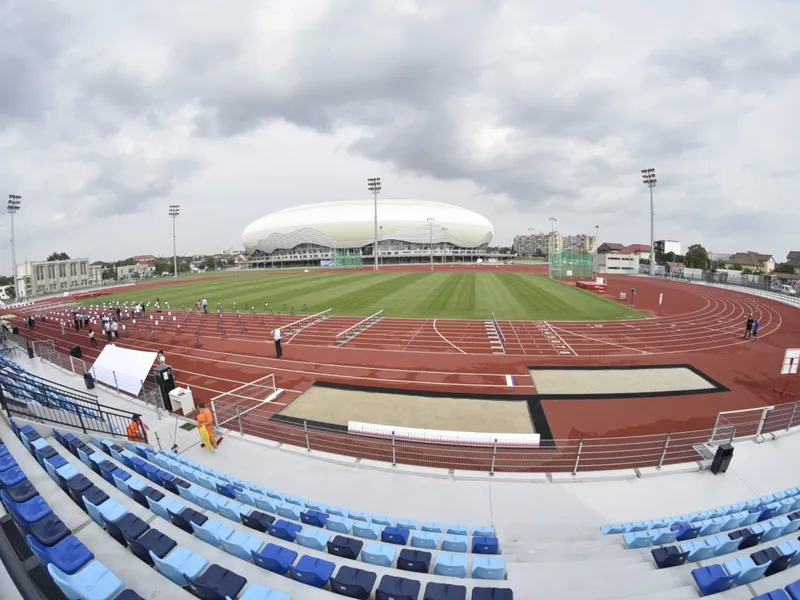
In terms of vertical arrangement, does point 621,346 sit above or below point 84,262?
below

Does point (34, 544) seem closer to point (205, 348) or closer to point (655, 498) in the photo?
point (655, 498)

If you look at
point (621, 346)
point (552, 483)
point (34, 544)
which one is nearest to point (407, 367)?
point (552, 483)

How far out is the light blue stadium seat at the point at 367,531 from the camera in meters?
5.42

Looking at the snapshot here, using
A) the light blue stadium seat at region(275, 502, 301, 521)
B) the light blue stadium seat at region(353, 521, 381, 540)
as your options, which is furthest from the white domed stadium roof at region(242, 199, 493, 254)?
the light blue stadium seat at region(353, 521, 381, 540)

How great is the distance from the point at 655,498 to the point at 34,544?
9.58m

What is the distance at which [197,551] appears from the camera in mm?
4750

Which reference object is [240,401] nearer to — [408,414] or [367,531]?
[408,414]

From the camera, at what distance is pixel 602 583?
4500 millimetres

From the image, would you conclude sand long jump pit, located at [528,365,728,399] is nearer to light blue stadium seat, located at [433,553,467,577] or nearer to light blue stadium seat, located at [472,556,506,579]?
light blue stadium seat, located at [472,556,506,579]

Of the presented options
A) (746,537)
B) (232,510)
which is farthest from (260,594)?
(746,537)

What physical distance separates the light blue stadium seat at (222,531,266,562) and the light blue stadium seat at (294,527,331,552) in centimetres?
52

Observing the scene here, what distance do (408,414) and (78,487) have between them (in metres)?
8.09

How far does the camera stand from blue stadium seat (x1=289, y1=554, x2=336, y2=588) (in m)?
4.19

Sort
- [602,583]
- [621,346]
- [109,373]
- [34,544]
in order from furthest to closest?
[621,346] → [109,373] → [602,583] → [34,544]
